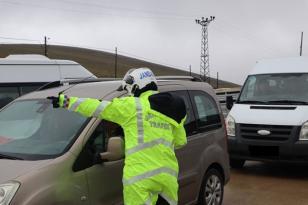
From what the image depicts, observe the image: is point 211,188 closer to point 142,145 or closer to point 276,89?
point 142,145

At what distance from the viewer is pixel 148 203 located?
421 cm

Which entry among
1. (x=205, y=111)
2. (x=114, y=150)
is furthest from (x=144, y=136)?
(x=205, y=111)

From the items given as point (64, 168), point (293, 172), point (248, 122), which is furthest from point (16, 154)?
point (293, 172)

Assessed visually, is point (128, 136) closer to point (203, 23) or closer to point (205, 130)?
point (205, 130)

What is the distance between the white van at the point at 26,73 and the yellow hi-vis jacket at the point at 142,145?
18.6ft

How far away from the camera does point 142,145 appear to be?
4.28 m

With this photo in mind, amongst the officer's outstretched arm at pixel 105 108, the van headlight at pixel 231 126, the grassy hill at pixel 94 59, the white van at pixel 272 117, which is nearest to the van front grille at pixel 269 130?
the white van at pixel 272 117

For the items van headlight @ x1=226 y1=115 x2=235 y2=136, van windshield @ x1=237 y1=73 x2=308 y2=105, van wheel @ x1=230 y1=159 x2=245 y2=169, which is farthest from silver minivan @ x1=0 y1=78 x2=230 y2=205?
van windshield @ x1=237 y1=73 x2=308 y2=105

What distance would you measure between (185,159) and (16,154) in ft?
7.11

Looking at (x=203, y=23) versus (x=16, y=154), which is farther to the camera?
(x=203, y=23)

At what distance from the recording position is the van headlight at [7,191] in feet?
13.1

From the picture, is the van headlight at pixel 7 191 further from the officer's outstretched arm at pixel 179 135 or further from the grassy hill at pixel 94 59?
the grassy hill at pixel 94 59

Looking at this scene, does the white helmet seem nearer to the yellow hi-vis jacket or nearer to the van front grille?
the yellow hi-vis jacket

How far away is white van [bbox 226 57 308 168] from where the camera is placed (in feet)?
31.6
